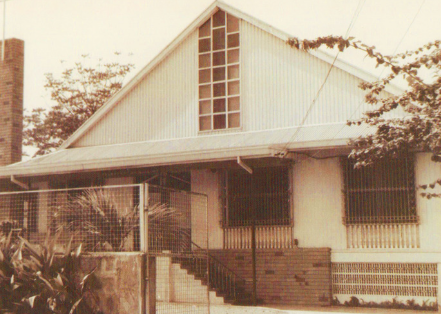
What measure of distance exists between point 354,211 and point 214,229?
362 centimetres

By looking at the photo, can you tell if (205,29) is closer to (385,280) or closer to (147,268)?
(385,280)

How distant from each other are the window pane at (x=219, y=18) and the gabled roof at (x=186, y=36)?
0.49 feet

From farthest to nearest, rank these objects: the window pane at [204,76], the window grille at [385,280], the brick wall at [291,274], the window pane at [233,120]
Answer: the window pane at [204,76] → the window pane at [233,120] → the brick wall at [291,274] → the window grille at [385,280]

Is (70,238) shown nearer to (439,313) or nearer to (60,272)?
(60,272)

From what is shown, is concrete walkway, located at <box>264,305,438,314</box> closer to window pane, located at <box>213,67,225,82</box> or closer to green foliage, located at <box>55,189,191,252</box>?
green foliage, located at <box>55,189,191,252</box>

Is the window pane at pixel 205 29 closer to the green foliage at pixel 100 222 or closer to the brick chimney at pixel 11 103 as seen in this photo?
the brick chimney at pixel 11 103

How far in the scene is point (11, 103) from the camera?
21000 mm

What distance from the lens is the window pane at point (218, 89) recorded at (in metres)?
18.6

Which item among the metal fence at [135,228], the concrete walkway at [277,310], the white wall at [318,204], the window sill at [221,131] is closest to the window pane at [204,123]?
the window sill at [221,131]

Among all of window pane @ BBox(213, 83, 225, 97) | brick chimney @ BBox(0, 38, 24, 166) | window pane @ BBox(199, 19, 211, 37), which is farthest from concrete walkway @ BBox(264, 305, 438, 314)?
brick chimney @ BBox(0, 38, 24, 166)

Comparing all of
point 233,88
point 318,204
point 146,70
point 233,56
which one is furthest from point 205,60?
point 318,204

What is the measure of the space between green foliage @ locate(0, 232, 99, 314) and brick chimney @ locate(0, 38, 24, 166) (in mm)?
9683

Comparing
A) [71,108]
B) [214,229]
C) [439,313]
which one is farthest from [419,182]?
[71,108]

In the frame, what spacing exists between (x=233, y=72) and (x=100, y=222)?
7.44 metres
